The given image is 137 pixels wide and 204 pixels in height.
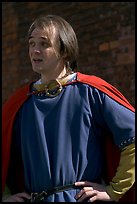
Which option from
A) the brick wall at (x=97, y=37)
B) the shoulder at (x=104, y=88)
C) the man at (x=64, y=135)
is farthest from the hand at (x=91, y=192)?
the brick wall at (x=97, y=37)

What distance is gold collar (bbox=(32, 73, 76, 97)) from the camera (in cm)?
243

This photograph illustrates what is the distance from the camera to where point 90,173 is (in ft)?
7.61

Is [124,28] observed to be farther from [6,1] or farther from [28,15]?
[6,1]

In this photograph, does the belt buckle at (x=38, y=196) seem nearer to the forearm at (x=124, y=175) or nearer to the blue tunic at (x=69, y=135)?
the blue tunic at (x=69, y=135)

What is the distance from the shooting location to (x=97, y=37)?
5.33 meters

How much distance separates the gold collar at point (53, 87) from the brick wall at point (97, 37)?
2.61m

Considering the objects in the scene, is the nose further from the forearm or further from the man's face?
the forearm

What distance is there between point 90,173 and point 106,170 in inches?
5.5

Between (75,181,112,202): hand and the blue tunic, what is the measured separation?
1.2 inches

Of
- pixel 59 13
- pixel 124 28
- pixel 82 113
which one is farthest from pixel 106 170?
pixel 59 13

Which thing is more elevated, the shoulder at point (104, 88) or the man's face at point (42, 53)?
the man's face at point (42, 53)

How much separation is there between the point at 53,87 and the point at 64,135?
29 centimetres

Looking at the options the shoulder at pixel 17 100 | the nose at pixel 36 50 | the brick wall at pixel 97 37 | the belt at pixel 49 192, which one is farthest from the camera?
the brick wall at pixel 97 37

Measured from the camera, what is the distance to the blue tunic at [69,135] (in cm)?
226
